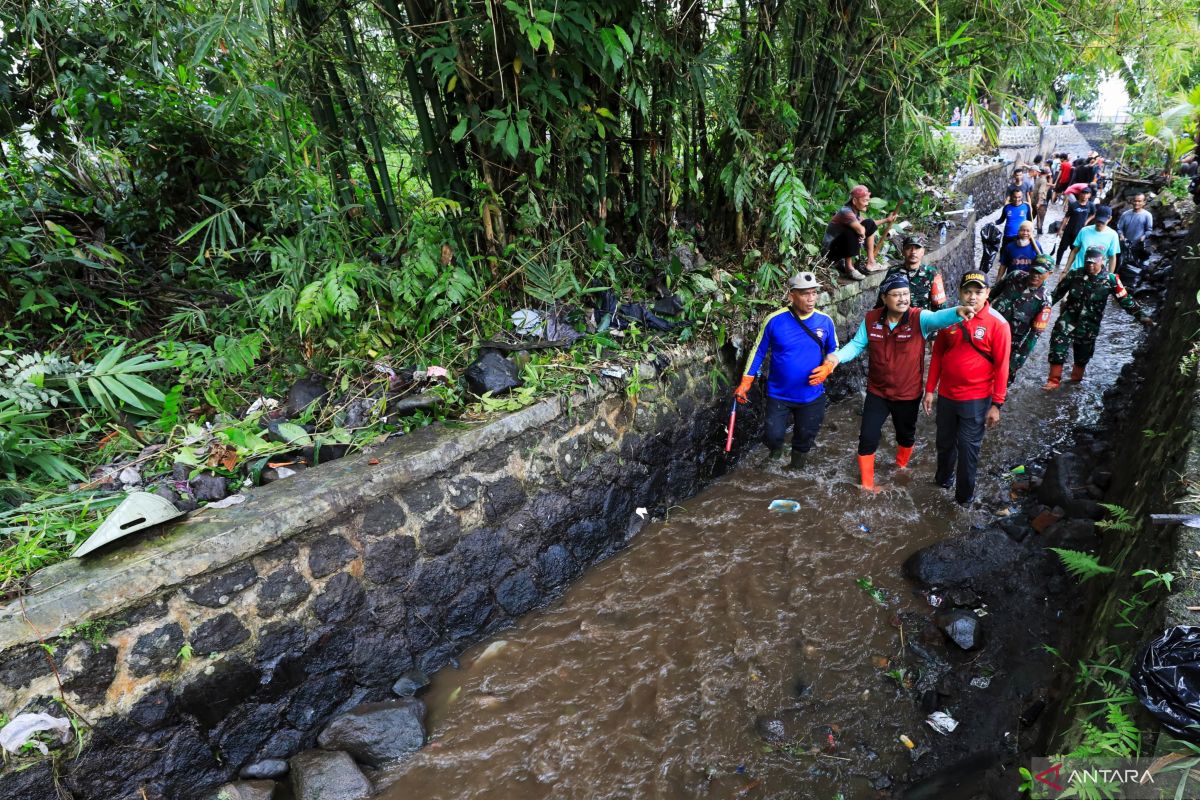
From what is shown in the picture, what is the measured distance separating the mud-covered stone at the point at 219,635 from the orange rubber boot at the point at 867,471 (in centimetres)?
424

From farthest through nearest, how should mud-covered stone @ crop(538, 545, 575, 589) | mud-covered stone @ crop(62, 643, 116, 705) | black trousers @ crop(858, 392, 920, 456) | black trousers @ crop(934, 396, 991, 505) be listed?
black trousers @ crop(858, 392, 920, 456)
black trousers @ crop(934, 396, 991, 505)
mud-covered stone @ crop(538, 545, 575, 589)
mud-covered stone @ crop(62, 643, 116, 705)

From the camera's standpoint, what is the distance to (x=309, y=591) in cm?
291

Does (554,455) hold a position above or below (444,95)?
below

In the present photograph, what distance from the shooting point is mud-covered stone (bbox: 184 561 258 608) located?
2.58 m

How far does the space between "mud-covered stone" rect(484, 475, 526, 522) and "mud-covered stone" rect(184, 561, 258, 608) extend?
1.23 metres

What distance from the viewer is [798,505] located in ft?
15.1

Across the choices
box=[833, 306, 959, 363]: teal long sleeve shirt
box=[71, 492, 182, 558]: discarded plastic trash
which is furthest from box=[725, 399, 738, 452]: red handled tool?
box=[71, 492, 182, 558]: discarded plastic trash

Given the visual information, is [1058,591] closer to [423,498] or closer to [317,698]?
[423,498]

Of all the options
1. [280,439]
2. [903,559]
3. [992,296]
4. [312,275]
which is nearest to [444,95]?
[312,275]

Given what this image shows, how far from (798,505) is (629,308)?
201cm

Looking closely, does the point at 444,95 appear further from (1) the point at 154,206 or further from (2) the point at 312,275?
(1) the point at 154,206

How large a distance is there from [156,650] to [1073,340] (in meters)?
7.75

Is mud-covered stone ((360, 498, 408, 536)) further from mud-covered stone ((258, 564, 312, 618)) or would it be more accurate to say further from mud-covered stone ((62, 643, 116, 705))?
mud-covered stone ((62, 643, 116, 705))

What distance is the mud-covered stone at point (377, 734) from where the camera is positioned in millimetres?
2854
